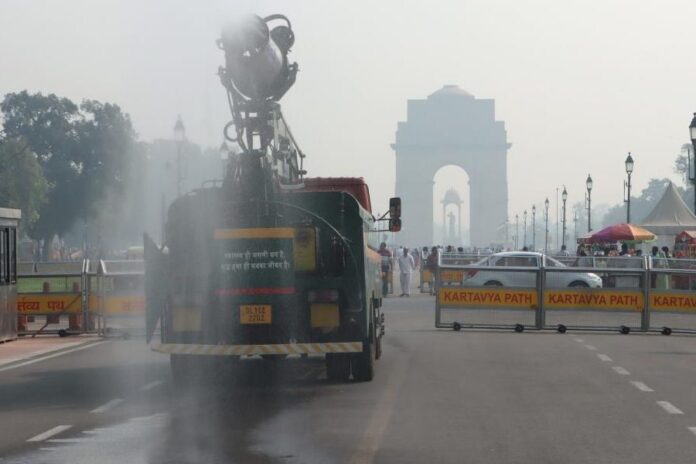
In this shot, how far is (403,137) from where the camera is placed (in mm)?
194625

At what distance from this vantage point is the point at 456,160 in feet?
643

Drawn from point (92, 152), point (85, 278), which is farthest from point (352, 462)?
point (92, 152)

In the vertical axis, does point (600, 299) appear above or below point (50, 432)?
above

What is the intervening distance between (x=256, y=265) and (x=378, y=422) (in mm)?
3479

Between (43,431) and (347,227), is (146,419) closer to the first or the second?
(43,431)

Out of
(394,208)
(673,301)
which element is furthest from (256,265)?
(673,301)

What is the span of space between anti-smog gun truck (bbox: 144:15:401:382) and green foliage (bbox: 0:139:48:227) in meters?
45.9

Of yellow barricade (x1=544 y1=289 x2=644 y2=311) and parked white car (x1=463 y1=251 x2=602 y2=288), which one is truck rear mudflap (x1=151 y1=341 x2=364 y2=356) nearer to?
parked white car (x1=463 y1=251 x2=602 y2=288)

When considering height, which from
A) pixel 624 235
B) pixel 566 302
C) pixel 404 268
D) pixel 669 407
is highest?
pixel 624 235

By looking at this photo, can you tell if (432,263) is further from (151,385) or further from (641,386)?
(151,385)

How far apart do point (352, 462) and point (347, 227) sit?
5867mm

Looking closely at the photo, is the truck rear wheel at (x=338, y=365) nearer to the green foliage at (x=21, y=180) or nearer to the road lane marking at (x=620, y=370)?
the road lane marking at (x=620, y=370)

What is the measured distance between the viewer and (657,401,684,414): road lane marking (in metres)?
13.9

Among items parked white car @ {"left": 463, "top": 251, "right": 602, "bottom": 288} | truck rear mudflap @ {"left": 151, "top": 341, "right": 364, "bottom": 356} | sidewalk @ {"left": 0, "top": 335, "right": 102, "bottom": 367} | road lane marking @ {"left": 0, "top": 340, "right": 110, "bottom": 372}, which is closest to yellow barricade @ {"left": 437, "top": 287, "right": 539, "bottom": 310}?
parked white car @ {"left": 463, "top": 251, "right": 602, "bottom": 288}
